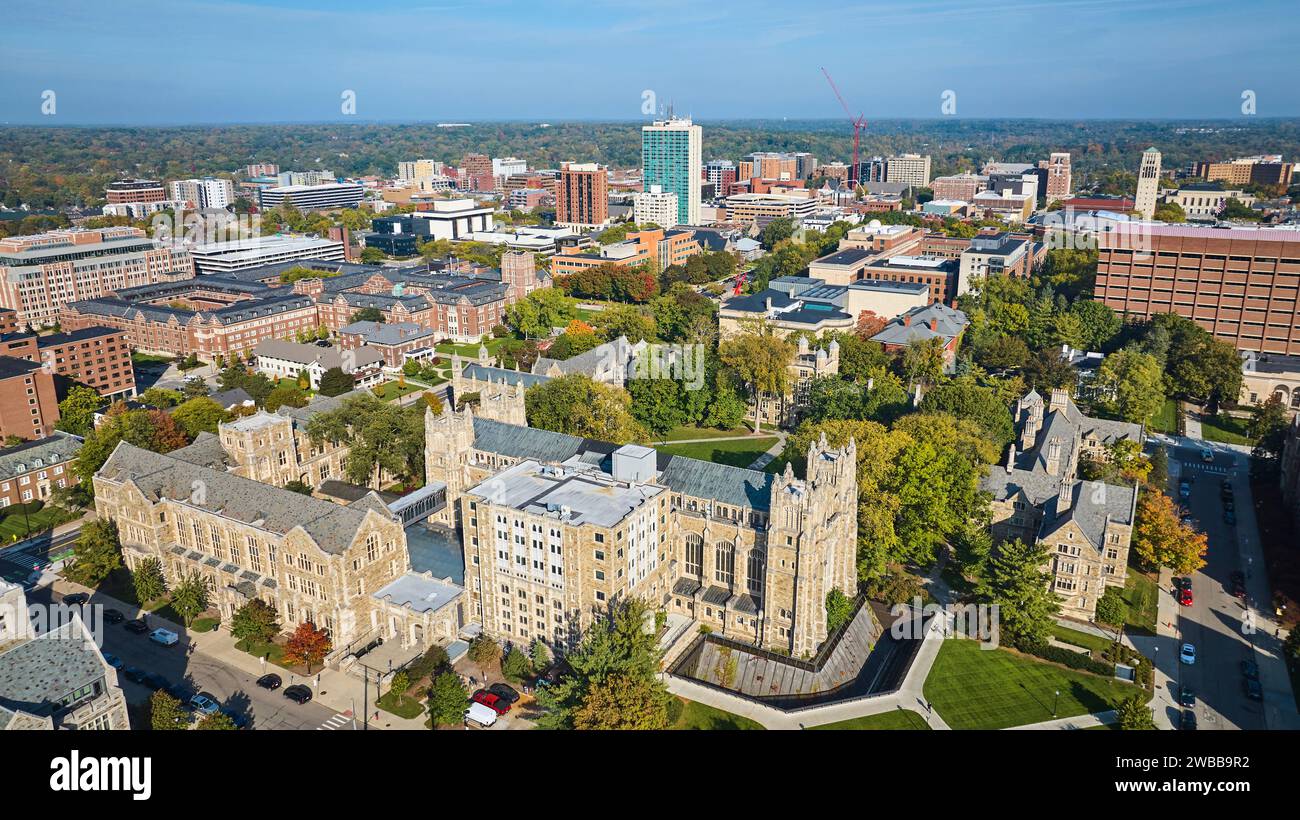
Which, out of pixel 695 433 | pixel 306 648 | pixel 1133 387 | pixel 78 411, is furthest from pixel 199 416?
pixel 1133 387

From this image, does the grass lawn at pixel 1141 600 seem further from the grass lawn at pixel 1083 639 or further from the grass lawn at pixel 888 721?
the grass lawn at pixel 888 721

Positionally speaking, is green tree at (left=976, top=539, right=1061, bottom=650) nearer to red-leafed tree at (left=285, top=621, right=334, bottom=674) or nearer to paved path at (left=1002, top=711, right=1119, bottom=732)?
paved path at (left=1002, top=711, right=1119, bottom=732)

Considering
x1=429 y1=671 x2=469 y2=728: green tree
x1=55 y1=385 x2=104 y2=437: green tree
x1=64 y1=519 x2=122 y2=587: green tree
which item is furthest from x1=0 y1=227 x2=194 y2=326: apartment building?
x1=429 y1=671 x2=469 y2=728: green tree

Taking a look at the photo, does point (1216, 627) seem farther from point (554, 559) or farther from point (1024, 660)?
point (554, 559)


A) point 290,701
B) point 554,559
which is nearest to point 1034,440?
point 554,559

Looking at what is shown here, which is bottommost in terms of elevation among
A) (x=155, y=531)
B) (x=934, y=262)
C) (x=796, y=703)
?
(x=796, y=703)
